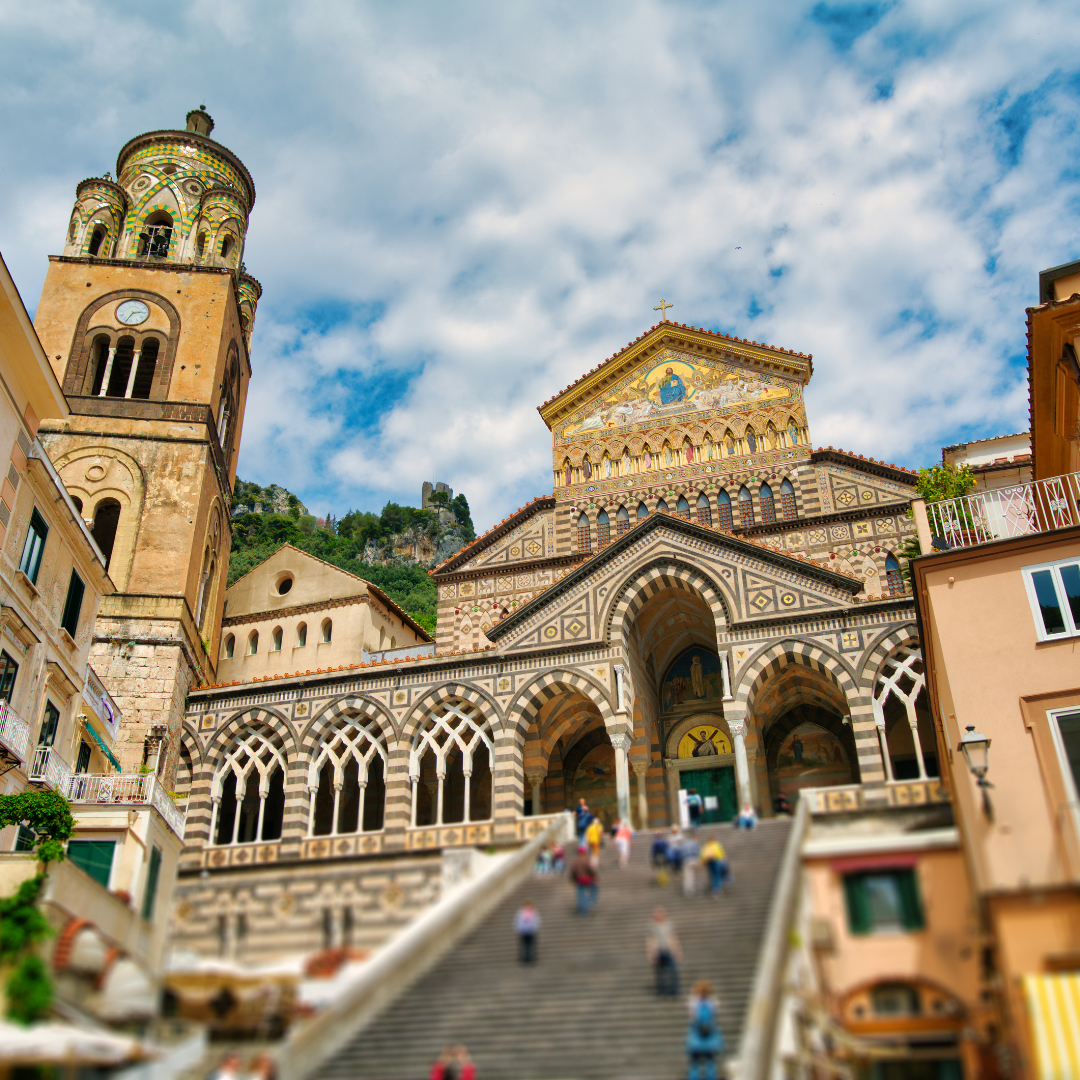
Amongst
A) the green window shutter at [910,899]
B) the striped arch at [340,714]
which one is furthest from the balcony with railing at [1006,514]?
the striped arch at [340,714]

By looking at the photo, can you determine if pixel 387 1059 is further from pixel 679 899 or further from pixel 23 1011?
pixel 679 899

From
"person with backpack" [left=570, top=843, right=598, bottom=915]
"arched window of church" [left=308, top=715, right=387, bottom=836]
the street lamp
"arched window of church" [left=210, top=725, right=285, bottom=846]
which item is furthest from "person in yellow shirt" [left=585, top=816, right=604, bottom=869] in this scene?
"arched window of church" [left=210, top=725, right=285, bottom=846]

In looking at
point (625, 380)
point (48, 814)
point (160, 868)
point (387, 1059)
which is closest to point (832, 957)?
point (387, 1059)

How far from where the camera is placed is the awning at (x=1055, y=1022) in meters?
11.4

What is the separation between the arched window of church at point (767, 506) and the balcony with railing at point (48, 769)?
2065 centimetres

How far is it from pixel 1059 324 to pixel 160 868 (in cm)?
2223

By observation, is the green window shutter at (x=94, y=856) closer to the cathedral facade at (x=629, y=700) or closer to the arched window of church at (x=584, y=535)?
the cathedral facade at (x=629, y=700)

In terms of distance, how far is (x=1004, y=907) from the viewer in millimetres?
12992

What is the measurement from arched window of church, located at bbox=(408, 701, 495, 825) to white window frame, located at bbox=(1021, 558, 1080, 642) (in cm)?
1380

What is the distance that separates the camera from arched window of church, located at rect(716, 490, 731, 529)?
33188 millimetres

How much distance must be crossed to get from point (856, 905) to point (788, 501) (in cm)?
1933

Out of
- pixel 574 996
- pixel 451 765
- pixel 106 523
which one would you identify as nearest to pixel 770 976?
pixel 574 996

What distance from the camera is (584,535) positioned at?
34.4 metres

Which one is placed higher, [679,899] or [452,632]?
[452,632]
